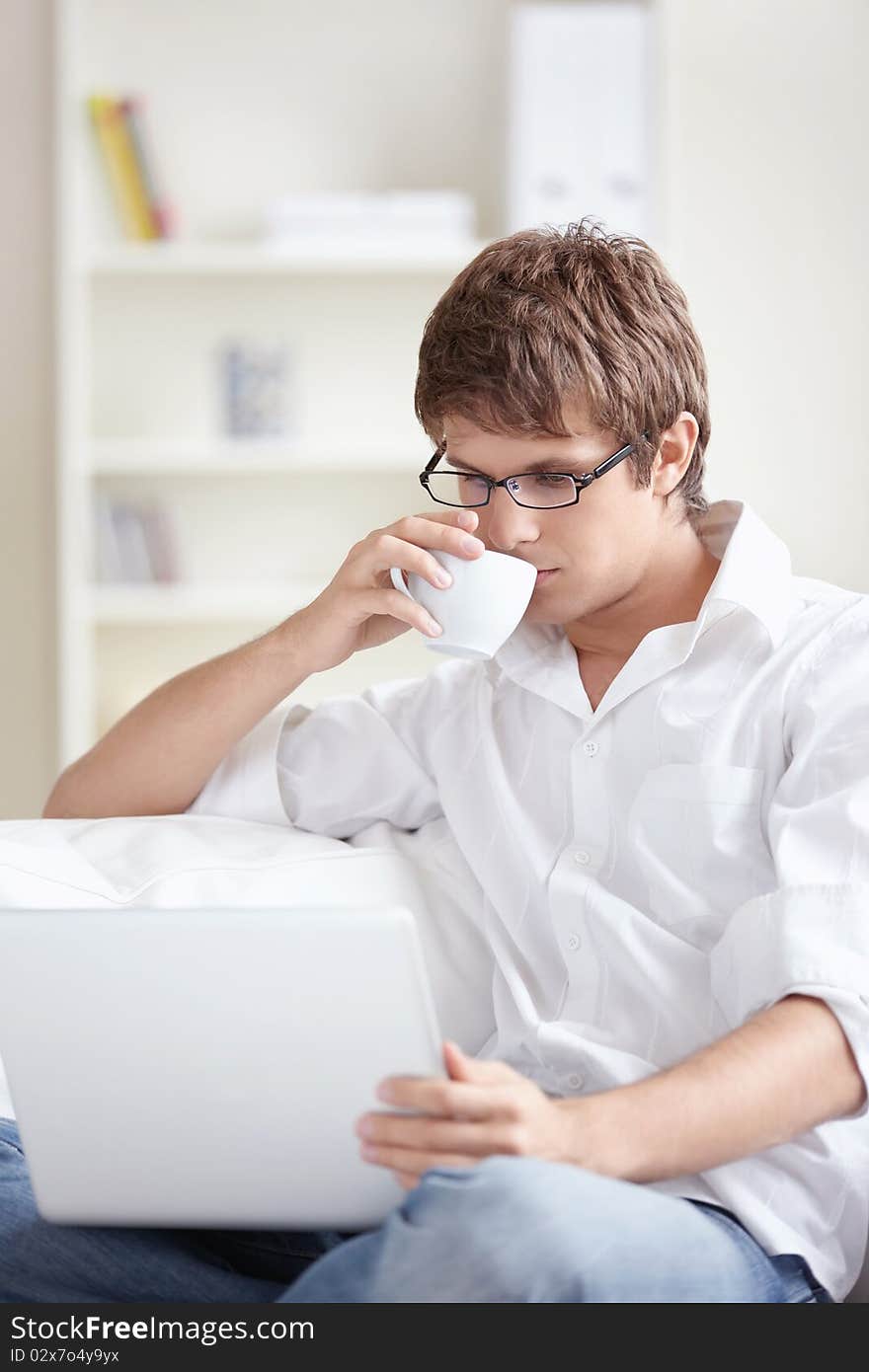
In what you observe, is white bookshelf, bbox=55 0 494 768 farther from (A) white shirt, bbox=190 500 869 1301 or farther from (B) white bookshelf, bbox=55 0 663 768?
(A) white shirt, bbox=190 500 869 1301

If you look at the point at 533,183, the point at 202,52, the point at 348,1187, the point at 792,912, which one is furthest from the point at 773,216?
the point at 348,1187

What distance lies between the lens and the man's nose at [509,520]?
1308 millimetres

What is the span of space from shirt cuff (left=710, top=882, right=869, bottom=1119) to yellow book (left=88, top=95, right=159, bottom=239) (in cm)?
276

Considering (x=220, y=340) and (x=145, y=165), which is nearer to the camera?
(x=145, y=165)

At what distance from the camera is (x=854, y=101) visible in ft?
11.6

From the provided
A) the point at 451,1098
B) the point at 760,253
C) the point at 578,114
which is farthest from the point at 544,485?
the point at 760,253

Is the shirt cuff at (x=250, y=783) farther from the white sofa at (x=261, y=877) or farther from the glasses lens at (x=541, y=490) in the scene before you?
the glasses lens at (x=541, y=490)

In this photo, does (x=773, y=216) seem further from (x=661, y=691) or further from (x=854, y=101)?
(x=661, y=691)

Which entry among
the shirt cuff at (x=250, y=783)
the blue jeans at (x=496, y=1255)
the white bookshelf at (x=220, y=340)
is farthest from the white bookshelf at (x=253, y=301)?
the blue jeans at (x=496, y=1255)

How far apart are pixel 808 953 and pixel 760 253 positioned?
2822mm

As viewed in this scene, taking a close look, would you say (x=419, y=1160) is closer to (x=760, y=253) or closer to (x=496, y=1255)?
(x=496, y=1255)

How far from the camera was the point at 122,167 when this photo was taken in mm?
3375

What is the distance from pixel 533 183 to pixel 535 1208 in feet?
9.09

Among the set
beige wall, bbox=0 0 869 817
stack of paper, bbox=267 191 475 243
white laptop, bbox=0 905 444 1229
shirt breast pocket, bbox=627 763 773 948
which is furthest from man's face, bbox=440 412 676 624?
beige wall, bbox=0 0 869 817
